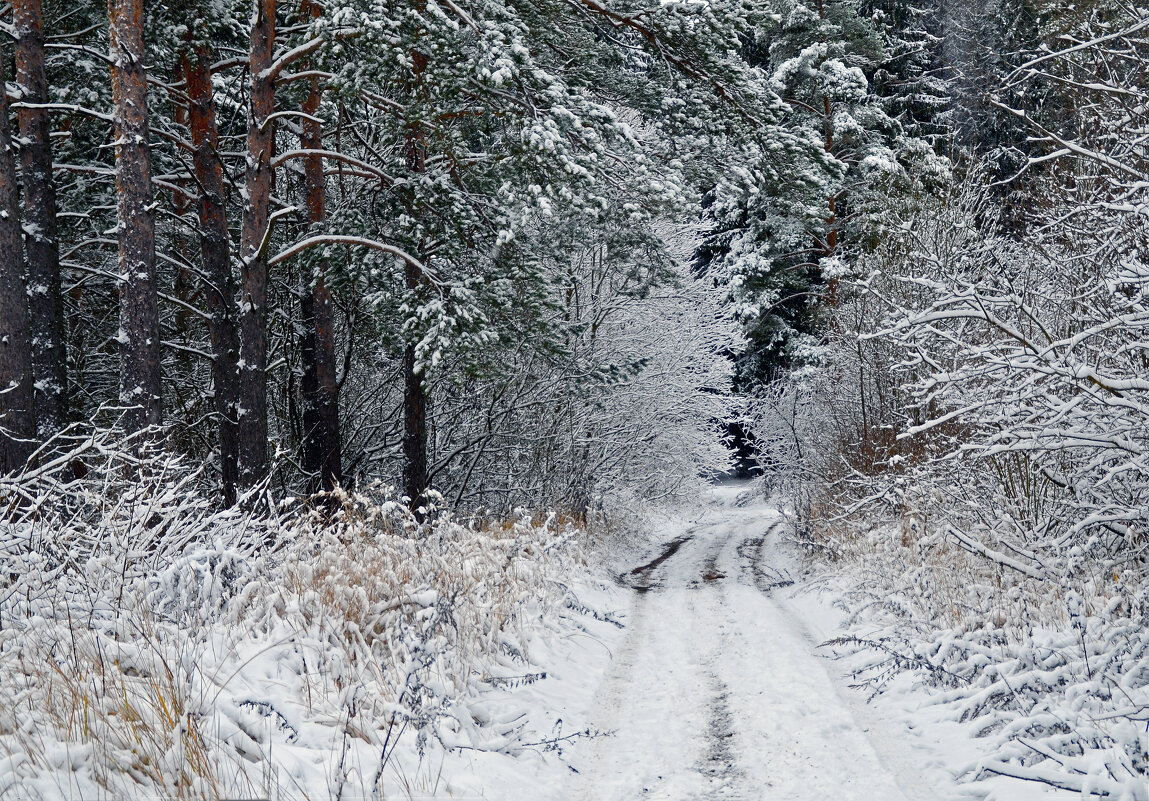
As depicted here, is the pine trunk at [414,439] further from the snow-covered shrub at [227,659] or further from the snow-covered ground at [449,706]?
the snow-covered shrub at [227,659]

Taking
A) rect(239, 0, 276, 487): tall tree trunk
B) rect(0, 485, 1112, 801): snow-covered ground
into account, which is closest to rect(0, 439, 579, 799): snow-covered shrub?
rect(0, 485, 1112, 801): snow-covered ground

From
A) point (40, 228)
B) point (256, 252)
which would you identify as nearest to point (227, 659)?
point (256, 252)

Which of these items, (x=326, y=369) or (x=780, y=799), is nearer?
(x=780, y=799)

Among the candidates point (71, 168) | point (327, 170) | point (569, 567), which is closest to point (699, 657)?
point (569, 567)

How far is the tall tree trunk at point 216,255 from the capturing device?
1155cm

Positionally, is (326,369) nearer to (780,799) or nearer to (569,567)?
(569,567)

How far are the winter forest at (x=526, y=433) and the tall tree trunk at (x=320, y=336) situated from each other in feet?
0.30

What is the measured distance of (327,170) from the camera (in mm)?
12477

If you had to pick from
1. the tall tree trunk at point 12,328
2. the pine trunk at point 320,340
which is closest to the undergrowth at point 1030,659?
the pine trunk at point 320,340

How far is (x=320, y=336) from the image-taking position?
12695mm

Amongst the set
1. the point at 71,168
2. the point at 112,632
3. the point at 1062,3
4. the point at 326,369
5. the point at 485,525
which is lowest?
the point at 485,525

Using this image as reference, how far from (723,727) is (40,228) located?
32.9ft

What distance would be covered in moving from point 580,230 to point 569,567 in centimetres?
514

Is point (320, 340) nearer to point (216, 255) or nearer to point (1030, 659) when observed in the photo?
point (216, 255)
